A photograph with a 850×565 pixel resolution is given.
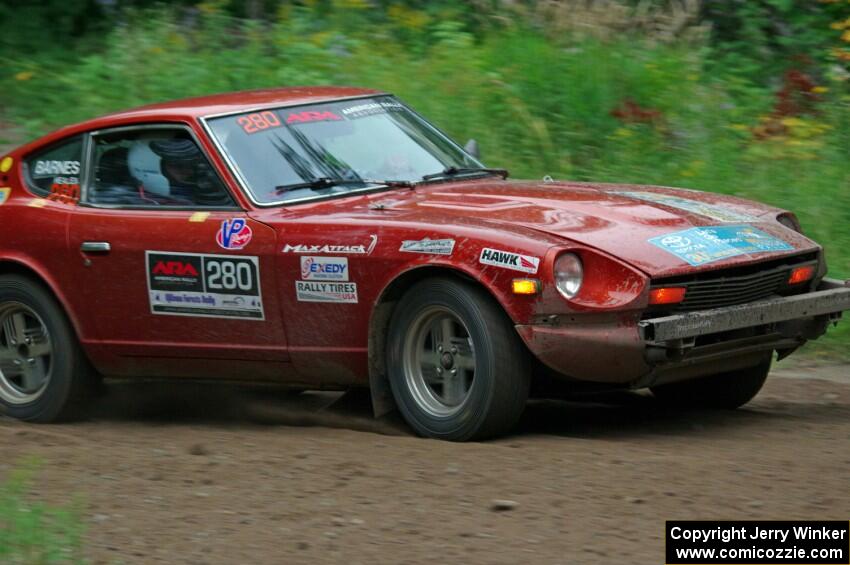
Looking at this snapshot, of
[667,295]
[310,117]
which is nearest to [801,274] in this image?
[667,295]

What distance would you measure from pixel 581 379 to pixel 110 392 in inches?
114

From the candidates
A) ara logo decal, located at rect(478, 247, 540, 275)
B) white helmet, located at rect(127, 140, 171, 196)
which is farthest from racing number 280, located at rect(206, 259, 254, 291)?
ara logo decal, located at rect(478, 247, 540, 275)

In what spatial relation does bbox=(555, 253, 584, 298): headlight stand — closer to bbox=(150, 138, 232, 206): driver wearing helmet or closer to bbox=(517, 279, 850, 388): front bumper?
bbox=(517, 279, 850, 388): front bumper

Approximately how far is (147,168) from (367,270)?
1512mm

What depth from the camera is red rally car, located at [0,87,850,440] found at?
5328mm

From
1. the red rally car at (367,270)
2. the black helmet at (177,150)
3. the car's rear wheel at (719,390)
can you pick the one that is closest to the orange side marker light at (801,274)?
the red rally car at (367,270)

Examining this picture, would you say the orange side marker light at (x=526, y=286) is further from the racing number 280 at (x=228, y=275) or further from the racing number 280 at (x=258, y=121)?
the racing number 280 at (x=258, y=121)

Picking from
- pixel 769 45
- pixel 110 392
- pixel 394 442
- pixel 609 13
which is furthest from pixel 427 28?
pixel 394 442

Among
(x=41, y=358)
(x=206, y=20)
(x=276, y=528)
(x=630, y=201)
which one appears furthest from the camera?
(x=206, y=20)

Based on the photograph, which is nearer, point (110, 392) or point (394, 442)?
point (394, 442)

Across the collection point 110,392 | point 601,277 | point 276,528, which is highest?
point 601,277

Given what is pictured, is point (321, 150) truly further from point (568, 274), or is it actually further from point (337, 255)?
point (568, 274)

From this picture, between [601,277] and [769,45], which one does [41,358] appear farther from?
[769,45]

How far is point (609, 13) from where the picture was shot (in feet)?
37.7
